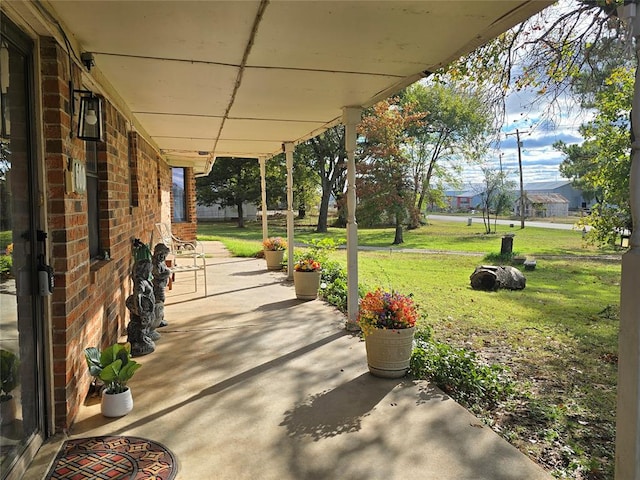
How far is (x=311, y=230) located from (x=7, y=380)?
22.5 m

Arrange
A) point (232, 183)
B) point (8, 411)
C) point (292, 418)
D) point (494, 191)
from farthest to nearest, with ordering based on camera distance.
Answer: point (232, 183) → point (494, 191) → point (292, 418) → point (8, 411)

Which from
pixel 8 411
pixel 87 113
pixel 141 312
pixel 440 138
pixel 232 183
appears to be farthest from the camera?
pixel 232 183

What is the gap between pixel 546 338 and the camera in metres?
5.40

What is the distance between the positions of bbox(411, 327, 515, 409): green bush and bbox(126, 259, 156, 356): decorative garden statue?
2.13 metres

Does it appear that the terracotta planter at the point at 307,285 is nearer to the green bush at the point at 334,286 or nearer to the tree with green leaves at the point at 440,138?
the green bush at the point at 334,286

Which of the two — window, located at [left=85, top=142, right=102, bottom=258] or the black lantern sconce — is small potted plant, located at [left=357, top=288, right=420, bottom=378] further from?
the black lantern sconce

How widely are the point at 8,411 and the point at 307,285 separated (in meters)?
4.08

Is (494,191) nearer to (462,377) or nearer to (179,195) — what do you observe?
(179,195)

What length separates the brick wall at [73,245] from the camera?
7.63ft

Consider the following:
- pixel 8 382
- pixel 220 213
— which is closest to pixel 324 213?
pixel 220 213

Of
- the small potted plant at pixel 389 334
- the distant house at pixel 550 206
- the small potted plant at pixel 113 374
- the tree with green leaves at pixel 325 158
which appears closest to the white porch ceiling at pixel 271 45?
the small potted plant at pixel 389 334

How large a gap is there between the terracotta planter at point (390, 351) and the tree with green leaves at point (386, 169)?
528 inches

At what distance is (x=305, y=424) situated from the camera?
2.68 m

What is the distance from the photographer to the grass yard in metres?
2.82
